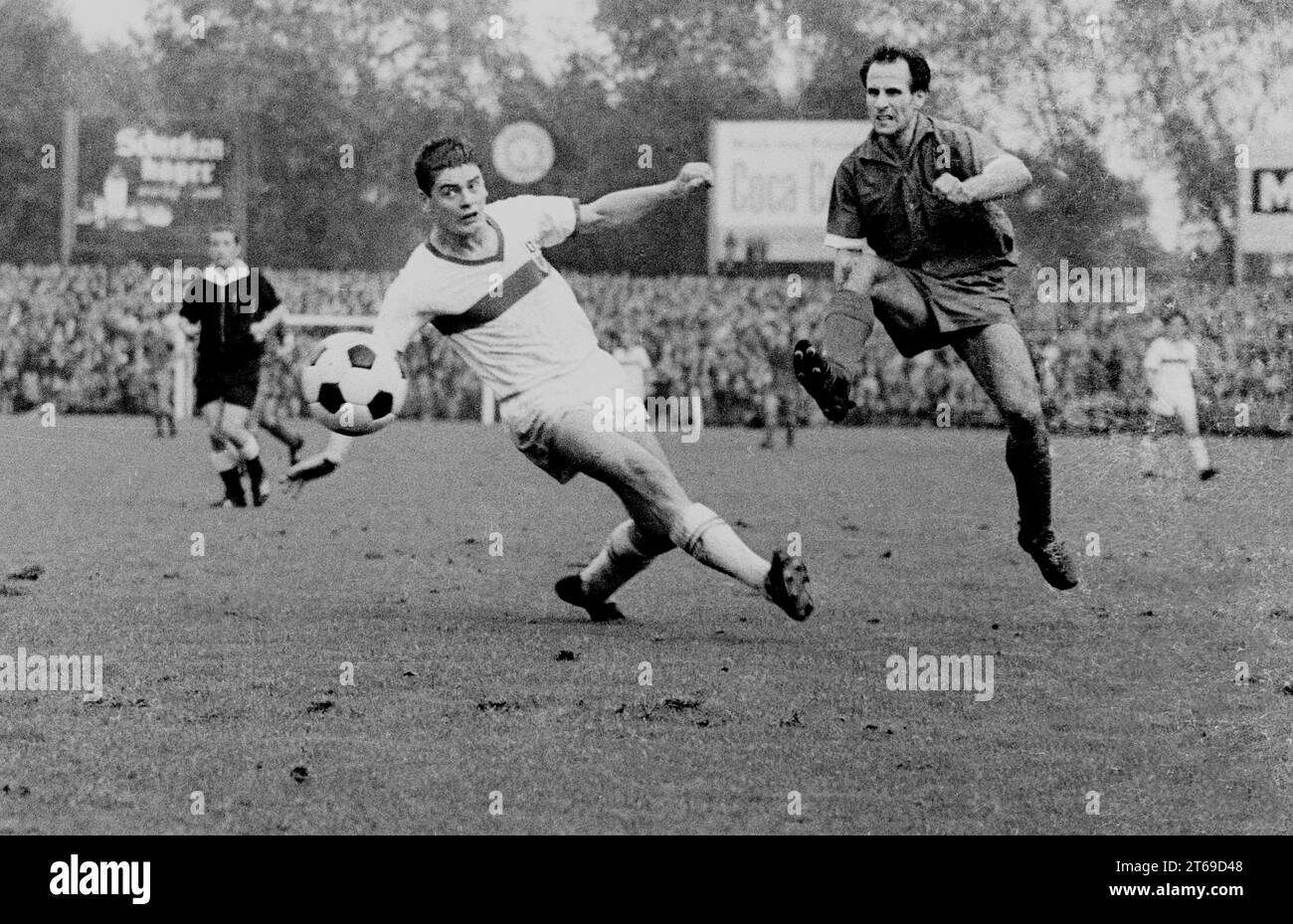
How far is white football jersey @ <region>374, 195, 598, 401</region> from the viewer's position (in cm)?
695

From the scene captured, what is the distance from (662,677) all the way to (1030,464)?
1694 millimetres

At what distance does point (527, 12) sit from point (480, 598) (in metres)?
2.53

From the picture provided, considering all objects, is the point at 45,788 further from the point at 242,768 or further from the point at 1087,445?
the point at 1087,445

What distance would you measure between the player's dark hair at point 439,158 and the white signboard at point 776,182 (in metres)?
1.59

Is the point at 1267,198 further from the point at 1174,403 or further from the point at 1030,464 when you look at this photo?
the point at 1030,464

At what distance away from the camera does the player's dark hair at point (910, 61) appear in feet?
22.2

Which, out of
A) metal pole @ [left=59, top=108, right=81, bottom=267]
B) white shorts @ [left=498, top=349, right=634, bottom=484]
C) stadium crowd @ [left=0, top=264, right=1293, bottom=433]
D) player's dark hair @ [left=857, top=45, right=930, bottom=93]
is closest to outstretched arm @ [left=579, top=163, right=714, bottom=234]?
white shorts @ [left=498, top=349, right=634, bottom=484]

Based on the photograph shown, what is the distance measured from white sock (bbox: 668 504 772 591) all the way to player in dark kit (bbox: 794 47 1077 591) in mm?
772

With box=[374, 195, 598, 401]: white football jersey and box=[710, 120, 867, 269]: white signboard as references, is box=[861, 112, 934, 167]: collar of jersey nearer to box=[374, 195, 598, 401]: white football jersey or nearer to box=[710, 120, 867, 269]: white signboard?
box=[710, 120, 867, 269]: white signboard

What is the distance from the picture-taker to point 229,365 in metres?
11.2

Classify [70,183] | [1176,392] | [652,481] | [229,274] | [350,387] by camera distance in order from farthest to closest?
[70,183] → [229,274] → [1176,392] → [652,481] → [350,387]

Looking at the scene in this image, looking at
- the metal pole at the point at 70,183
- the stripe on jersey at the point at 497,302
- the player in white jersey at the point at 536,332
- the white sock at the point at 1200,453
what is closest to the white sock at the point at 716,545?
the player in white jersey at the point at 536,332

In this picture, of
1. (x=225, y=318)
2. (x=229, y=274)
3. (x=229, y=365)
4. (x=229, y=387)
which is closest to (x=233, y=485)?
(x=229, y=387)

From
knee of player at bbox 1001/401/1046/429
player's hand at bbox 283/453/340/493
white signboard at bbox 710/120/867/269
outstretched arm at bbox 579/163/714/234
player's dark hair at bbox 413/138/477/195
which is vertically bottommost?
player's hand at bbox 283/453/340/493
